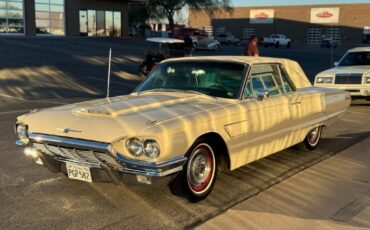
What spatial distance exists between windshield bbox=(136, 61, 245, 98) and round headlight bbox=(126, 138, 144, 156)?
1610 millimetres

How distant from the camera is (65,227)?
4.28m

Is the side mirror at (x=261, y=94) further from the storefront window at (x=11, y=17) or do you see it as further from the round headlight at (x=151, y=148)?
the storefront window at (x=11, y=17)

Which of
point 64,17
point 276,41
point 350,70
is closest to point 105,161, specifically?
point 350,70

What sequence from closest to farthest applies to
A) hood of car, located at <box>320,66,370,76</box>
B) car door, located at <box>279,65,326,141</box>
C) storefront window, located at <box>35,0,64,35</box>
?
1. car door, located at <box>279,65,326,141</box>
2. hood of car, located at <box>320,66,370,76</box>
3. storefront window, located at <box>35,0,64,35</box>

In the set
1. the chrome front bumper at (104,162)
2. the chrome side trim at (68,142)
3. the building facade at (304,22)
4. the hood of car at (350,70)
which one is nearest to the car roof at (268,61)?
the chrome front bumper at (104,162)

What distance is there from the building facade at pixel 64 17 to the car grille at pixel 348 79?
2907cm

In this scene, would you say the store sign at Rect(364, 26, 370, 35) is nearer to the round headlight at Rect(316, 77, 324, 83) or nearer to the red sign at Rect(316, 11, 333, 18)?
the red sign at Rect(316, 11, 333, 18)

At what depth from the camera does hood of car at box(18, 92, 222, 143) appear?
4465mm

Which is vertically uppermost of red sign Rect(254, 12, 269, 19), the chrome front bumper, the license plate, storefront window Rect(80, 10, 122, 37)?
red sign Rect(254, 12, 269, 19)

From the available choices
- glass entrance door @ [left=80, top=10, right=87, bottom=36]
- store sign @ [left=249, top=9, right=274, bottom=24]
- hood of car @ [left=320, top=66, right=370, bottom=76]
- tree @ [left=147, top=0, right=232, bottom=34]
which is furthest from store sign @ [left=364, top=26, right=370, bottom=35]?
hood of car @ [left=320, top=66, right=370, bottom=76]

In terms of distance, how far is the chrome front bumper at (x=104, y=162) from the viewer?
4.36 m

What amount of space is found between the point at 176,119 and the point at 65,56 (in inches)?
844

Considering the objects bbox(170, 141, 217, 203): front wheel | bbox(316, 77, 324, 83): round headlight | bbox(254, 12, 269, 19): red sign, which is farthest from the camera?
bbox(254, 12, 269, 19): red sign

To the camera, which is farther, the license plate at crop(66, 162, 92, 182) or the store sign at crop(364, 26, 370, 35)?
the store sign at crop(364, 26, 370, 35)
